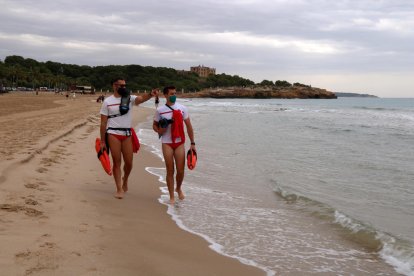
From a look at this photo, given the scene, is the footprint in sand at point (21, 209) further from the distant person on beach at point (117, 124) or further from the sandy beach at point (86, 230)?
the distant person on beach at point (117, 124)

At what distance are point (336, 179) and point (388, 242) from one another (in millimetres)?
4051

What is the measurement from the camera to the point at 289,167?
33.6 feet

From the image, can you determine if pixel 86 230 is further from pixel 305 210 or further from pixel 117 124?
pixel 305 210

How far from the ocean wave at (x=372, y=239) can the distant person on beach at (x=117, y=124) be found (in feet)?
9.04

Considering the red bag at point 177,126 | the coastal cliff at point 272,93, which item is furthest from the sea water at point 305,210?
the coastal cliff at point 272,93

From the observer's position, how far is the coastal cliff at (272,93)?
506ft

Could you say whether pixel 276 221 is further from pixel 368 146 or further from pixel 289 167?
pixel 368 146

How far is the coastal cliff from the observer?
154 meters

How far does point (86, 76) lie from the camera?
5541 inches

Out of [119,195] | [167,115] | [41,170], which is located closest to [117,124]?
[167,115]

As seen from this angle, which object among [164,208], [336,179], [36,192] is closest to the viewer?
[36,192]

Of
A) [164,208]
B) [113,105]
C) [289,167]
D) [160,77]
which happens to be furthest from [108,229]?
[160,77]

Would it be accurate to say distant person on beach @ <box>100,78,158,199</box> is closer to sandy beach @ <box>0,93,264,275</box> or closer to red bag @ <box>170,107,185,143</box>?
red bag @ <box>170,107,185,143</box>

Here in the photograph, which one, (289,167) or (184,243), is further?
(289,167)
